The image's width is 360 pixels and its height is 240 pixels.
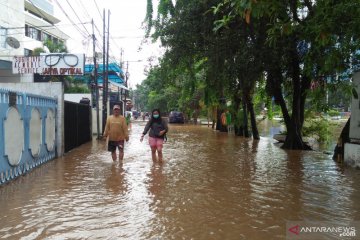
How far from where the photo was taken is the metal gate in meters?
12.9

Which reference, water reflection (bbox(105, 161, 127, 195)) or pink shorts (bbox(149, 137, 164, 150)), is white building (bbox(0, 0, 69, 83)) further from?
water reflection (bbox(105, 161, 127, 195))

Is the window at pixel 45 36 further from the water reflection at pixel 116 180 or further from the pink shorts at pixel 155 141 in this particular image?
the water reflection at pixel 116 180

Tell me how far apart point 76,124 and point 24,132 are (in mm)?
6178

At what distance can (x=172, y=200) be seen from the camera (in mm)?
6293

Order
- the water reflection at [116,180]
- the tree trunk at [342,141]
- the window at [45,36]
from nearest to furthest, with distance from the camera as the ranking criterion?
the water reflection at [116,180] < the tree trunk at [342,141] < the window at [45,36]

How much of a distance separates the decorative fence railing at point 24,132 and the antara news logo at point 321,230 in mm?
5371

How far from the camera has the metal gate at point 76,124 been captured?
12945mm

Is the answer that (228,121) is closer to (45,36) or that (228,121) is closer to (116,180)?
(116,180)

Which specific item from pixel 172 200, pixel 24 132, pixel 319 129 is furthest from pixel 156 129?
pixel 319 129

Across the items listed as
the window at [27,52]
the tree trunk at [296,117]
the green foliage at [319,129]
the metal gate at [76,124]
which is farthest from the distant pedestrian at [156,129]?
the window at [27,52]

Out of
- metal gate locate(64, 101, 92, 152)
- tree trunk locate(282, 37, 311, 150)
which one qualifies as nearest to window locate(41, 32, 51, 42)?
metal gate locate(64, 101, 92, 152)

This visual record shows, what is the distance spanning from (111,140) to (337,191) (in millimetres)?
5883

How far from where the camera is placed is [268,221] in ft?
17.0

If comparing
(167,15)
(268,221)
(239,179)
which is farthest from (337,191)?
(167,15)
